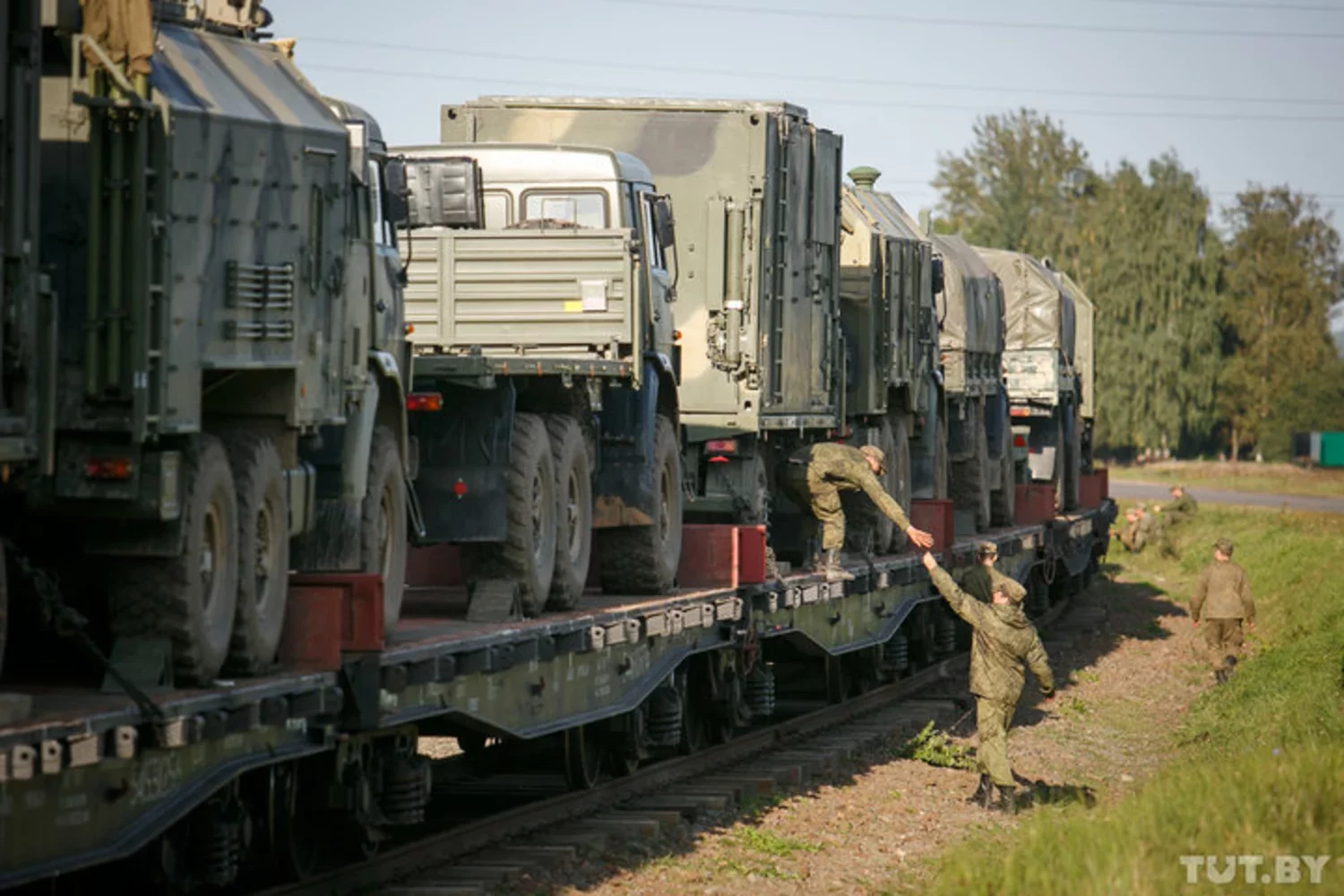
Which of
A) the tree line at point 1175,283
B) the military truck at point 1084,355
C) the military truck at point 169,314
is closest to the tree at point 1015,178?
the tree line at point 1175,283

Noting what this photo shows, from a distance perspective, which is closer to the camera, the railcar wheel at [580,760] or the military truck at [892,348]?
the railcar wheel at [580,760]

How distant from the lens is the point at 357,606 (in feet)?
36.6

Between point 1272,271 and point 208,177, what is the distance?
97730 mm

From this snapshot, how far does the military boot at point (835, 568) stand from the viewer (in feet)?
65.8

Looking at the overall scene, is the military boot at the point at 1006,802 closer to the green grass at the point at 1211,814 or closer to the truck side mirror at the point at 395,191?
the green grass at the point at 1211,814

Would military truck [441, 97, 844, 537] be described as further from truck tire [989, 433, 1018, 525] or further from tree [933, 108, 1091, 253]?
tree [933, 108, 1091, 253]

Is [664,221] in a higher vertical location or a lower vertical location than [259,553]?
higher

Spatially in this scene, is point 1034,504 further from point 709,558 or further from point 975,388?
point 709,558

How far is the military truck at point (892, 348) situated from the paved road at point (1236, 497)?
114ft

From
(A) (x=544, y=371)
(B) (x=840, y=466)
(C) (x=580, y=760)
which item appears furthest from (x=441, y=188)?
(B) (x=840, y=466)

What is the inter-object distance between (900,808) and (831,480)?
12.6ft

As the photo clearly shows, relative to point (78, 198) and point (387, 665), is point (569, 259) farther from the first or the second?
point (78, 198)

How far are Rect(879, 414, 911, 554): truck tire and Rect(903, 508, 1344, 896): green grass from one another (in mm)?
3284

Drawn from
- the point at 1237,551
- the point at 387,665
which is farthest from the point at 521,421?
the point at 1237,551
